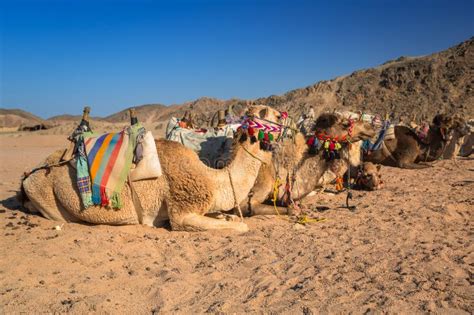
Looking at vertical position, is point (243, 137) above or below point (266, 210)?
above

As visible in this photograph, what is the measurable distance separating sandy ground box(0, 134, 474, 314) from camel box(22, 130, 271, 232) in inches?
6.4

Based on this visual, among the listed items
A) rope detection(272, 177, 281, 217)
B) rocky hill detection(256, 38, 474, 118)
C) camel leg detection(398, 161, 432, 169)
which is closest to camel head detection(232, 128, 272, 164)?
rope detection(272, 177, 281, 217)

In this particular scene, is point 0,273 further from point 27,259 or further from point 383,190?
point 383,190

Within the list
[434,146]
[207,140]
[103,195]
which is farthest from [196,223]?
[434,146]

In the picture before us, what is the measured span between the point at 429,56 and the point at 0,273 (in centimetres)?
3834

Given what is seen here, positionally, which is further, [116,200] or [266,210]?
[266,210]

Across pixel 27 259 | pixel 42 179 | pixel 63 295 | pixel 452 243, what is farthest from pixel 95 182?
pixel 452 243

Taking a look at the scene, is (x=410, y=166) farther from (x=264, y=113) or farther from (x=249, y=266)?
(x=249, y=266)

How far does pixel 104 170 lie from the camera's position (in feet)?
17.3

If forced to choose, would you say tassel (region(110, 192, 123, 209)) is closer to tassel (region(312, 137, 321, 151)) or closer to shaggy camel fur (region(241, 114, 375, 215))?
shaggy camel fur (region(241, 114, 375, 215))

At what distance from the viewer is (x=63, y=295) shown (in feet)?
11.5

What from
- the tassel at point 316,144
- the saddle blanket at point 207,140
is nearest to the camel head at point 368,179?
the tassel at point 316,144

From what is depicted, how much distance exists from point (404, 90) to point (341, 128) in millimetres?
28808

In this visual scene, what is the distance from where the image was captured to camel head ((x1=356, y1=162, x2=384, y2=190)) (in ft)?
29.1
